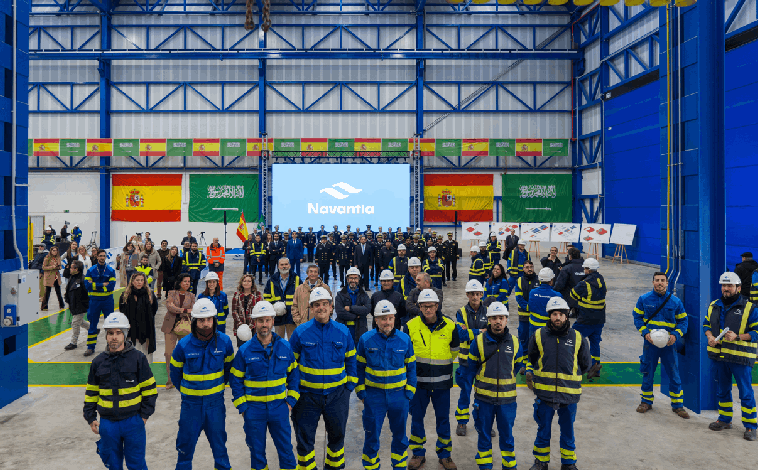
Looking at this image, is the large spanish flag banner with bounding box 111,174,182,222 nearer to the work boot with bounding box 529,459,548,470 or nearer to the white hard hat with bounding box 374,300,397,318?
the white hard hat with bounding box 374,300,397,318

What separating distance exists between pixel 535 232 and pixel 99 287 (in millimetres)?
25749

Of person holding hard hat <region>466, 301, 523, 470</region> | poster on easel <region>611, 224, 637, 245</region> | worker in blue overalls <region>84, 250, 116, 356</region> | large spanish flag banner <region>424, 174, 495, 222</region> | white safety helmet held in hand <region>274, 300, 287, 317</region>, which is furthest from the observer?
large spanish flag banner <region>424, 174, 495, 222</region>

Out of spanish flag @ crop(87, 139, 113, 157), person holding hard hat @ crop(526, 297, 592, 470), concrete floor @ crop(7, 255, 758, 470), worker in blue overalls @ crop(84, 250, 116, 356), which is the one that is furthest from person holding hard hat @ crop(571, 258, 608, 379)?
spanish flag @ crop(87, 139, 113, 157)

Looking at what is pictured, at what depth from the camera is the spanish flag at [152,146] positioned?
28.6 meters

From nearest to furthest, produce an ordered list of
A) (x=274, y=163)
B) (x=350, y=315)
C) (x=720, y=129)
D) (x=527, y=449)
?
(x=527, y=449), (x=720, y=129), (x=350, y=315), (x=274, y=163)

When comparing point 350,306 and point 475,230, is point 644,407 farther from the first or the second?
point 475,230

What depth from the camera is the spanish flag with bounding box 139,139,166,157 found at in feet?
93.8

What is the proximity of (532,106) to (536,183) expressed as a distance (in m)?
4.84

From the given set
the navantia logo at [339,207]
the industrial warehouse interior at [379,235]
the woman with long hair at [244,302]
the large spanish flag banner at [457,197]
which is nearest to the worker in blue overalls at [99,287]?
the industrial warehouse interior at [379,235]

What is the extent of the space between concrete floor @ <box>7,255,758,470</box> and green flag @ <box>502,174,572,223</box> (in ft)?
78.9

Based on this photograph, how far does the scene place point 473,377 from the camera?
5.71 m

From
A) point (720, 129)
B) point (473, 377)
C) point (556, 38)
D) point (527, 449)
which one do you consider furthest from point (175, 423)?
point (556, 38)

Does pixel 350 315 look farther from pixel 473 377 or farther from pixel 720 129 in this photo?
pixel 720 129

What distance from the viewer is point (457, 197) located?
3148cm
